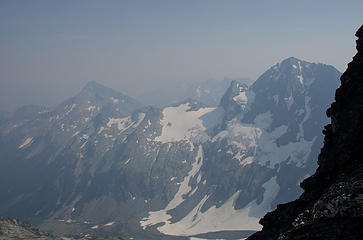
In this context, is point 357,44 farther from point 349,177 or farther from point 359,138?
point 349,177

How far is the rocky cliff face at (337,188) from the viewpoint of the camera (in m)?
24.5

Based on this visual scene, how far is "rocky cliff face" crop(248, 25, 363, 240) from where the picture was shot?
24453 millimetres

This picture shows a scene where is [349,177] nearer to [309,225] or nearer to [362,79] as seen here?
[309,225]

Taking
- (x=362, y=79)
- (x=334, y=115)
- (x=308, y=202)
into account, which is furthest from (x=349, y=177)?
(x=362, y=79)

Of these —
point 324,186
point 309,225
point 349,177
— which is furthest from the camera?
point 324,186

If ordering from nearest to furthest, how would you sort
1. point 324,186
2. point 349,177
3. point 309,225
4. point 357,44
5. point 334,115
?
point 309,225 < point 349,177 < point 324,186 < point 334,115 < point 357,44

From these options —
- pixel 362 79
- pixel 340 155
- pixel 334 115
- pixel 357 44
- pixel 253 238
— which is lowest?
pixel 253 238

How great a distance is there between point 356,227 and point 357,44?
41260 millimetres

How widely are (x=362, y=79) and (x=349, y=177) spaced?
2272 centimetres

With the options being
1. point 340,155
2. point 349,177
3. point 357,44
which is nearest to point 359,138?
point 340,155

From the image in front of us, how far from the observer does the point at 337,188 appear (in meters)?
28.9

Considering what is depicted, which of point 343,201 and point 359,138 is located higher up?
point 359,138

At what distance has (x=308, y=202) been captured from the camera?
136 feet

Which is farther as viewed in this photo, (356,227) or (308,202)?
(308,202)
